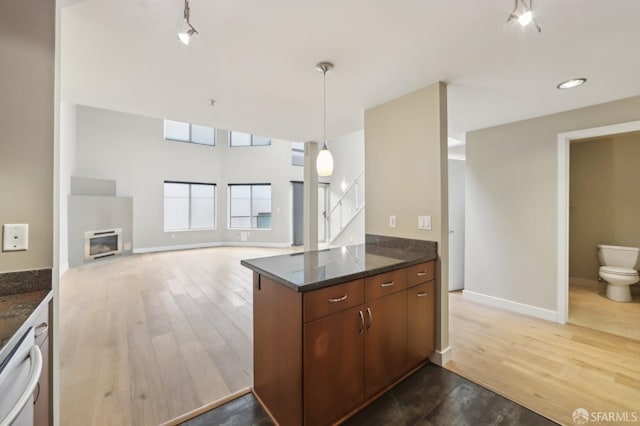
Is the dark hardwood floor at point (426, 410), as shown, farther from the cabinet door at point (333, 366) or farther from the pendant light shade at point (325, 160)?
the pendant light shade at point (325, 160)

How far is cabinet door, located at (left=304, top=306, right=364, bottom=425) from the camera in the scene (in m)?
1.42

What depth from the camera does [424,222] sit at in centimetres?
237

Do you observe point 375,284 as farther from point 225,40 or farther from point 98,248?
point 98,248

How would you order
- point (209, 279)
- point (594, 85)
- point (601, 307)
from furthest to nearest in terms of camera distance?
point (209, 279) → point (601, 307) → point (594, 85)

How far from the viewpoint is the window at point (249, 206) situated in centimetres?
868

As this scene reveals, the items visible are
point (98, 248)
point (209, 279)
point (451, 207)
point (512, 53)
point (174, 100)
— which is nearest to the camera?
point (512, 53)

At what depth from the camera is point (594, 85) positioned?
239 cm

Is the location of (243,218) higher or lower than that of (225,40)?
lower

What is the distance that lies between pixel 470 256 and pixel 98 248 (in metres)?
7.85

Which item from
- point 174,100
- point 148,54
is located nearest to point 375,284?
point 148,54

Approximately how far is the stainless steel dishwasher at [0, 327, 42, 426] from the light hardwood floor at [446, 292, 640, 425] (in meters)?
2.52

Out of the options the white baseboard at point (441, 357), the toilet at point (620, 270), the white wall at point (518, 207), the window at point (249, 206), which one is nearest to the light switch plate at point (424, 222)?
the white baseboard at point (441, 357)

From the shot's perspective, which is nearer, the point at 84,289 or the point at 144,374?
the point at 144,374

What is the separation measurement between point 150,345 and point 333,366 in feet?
6.65
